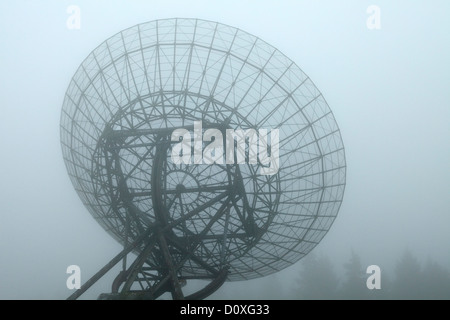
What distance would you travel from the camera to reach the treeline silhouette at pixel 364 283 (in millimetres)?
46031

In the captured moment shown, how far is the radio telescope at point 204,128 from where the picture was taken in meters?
17.5

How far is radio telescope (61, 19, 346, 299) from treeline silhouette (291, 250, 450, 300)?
3295 cm

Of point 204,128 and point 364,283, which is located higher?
point 204,128

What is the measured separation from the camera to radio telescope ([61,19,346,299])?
17.5m

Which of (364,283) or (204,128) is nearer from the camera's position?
(204,128)

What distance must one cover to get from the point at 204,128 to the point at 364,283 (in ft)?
135

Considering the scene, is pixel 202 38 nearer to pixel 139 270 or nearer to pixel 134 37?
pixel 134 37

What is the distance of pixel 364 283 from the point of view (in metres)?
49.5

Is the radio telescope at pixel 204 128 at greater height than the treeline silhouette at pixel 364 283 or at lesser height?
greater

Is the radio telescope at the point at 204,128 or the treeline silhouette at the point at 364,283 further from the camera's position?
the treeline silhouette at the point at 364,283

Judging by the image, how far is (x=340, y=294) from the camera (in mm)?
48625

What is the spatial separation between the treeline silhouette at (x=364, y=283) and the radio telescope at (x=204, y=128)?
3295cm
